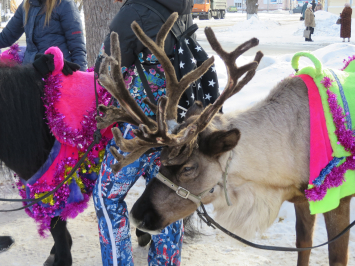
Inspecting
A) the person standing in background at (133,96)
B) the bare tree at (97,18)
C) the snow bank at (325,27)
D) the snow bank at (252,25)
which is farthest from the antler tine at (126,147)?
the snow bank at (252,25)

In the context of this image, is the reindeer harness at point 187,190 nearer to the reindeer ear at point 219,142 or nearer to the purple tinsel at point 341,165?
the reindeer ear at point 219,142

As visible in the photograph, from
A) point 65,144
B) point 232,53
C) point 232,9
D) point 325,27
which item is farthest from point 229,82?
point 232,9

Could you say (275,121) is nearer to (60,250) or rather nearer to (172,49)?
(172,49)

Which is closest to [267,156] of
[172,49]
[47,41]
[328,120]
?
[328,120]

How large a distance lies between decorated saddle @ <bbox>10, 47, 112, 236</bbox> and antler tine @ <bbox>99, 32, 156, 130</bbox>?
0.56 meters

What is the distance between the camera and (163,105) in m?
1.89

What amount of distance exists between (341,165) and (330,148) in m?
0.12

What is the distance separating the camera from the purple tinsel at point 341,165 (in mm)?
2131

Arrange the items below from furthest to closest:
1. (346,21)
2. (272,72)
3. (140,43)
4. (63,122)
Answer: (346,21), (272,72), (63,122), (140,43)

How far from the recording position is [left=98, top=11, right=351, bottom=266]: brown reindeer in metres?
2.05

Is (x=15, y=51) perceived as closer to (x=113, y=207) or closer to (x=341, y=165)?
(x=113, y=207)

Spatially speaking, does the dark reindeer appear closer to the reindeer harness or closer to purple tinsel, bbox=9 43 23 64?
purple tinsel, bbox=9 43 23 64

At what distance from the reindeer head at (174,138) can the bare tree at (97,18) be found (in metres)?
2.98

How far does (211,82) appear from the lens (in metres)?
2.62
